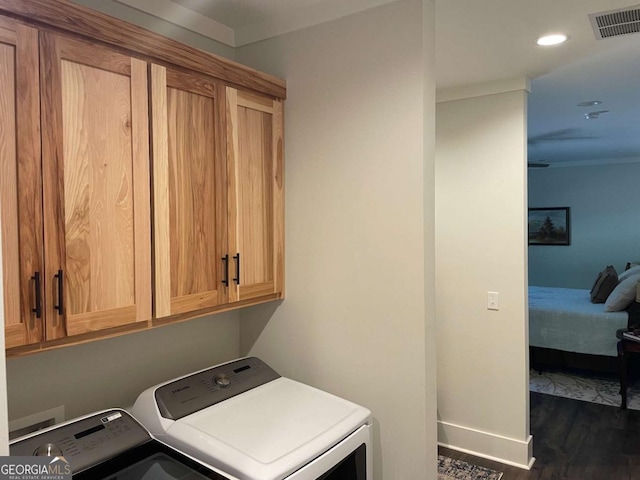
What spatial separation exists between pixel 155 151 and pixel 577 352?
14.9 feet

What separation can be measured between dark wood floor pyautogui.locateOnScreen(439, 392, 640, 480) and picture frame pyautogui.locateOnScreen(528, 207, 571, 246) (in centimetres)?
412

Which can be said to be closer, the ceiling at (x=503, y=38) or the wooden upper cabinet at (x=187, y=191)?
the wooden upper cabinet at (x=187, y=191)

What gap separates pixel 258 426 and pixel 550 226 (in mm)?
7415

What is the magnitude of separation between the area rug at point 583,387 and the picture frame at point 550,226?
3365 millimetres

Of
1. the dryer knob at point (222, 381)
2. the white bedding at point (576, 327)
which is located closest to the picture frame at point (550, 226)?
the white bedding at point (576, 327)

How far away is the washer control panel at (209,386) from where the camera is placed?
1.64 meters

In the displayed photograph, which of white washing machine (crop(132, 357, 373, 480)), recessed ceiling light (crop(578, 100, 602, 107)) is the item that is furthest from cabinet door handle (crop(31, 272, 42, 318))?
recessed ceiling light (crop(578, 100, 602, 107))

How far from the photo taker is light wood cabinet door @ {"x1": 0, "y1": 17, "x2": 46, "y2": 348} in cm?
122

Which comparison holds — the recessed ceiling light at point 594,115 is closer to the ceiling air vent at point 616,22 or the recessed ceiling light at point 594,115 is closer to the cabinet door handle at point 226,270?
the ceiling air vent at point 616,22

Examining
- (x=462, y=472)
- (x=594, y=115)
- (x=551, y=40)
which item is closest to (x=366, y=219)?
(x=551, y=40)

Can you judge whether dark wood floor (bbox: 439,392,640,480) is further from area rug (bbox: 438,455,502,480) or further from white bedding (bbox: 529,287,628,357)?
white bedding (bbox: 529,287,628,357)

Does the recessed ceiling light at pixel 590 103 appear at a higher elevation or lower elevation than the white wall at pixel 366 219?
higher

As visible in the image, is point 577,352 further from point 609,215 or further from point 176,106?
point 176,106

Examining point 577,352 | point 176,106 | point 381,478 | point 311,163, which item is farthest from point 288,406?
point 577,352
